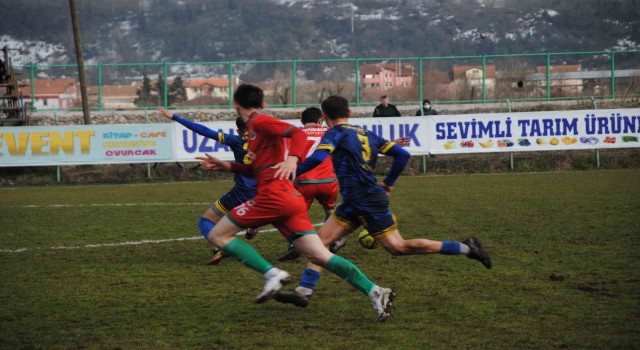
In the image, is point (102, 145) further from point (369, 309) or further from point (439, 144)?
point (369, 309)

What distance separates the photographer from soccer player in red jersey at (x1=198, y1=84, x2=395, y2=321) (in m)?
6.89

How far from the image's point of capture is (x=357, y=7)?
386ft

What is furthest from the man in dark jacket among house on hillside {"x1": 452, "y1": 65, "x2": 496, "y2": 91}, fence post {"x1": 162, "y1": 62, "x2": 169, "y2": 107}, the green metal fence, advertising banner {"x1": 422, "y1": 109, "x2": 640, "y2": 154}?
fence post {"x1": 162, "y1": 62, "x2": 169, "y2": 107}

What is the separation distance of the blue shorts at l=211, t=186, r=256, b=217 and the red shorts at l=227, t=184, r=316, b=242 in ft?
9.71

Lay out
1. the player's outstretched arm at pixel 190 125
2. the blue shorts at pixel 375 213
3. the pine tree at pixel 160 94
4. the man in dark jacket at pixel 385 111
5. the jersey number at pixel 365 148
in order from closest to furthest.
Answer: the blue shorts at pixel 375 213, the jersey number at pixel 365 148, the player's outstretched arm at pixel 190 125, the man in dark jacket at pixel 385 111, the pine tree at pixel 160 94

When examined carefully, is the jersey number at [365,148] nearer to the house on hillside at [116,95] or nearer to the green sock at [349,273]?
the green sock at [349,273]

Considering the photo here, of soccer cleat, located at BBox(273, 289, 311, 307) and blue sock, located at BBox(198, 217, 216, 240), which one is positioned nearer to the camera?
soccer cleat, located at BBox(273, 289, 311, 307)

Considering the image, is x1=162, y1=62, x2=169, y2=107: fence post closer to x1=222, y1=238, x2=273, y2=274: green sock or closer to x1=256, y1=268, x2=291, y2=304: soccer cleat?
x1=222, y1=238, x2=273, y2=274: green sock

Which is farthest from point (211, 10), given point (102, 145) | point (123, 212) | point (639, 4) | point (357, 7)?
point (123, 212)

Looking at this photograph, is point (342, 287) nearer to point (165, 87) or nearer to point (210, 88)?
point (165, 87)

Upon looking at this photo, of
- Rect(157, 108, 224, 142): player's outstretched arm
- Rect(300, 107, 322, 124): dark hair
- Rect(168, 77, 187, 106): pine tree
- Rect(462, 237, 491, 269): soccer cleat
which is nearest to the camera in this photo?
Rect(462, 237, 491, 269): soccer cleat

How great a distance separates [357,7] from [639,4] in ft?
121

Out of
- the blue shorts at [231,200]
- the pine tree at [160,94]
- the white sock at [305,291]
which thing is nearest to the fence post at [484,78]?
the pine tree at [160,94]

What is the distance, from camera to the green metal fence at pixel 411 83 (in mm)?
33312
